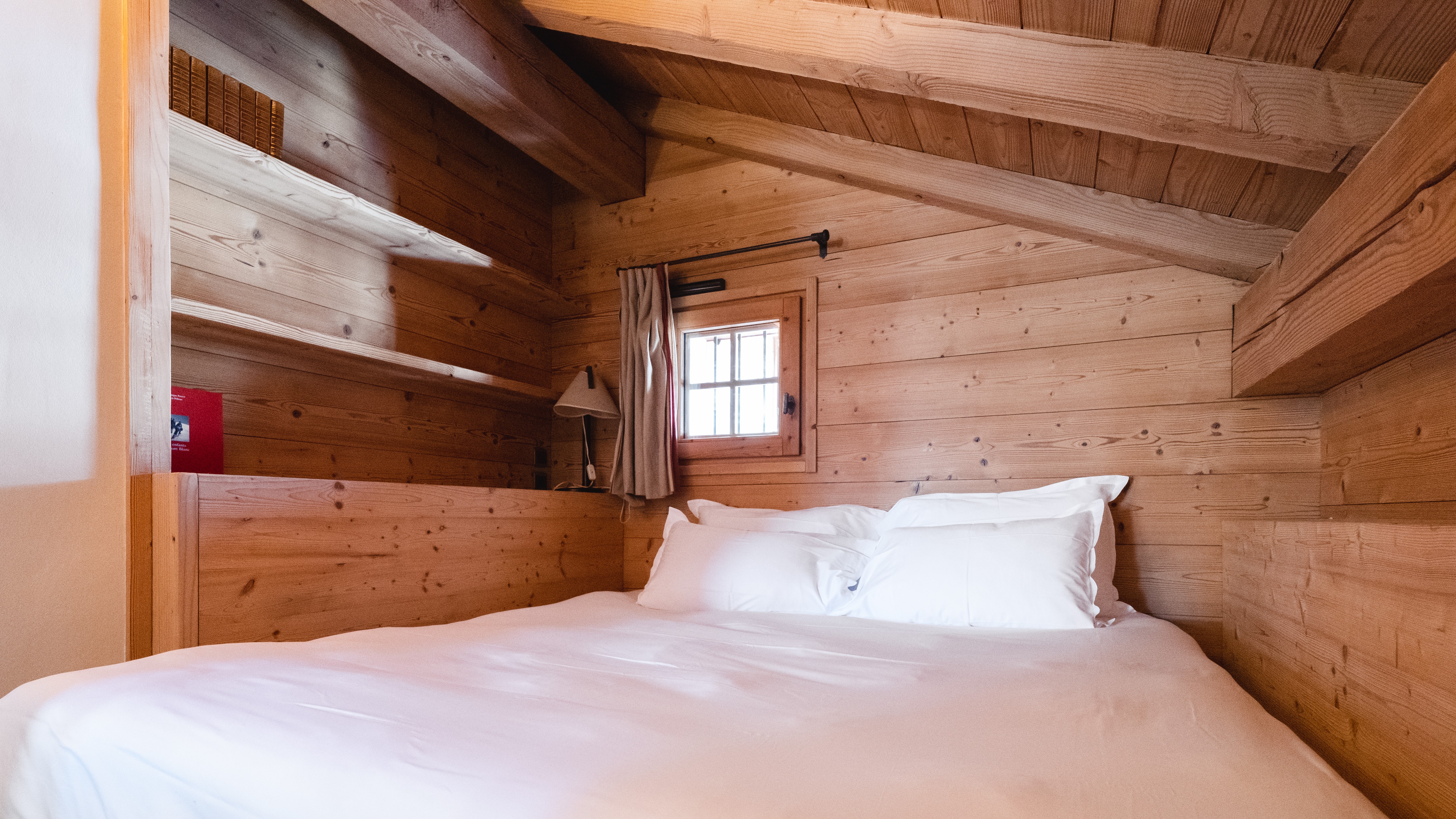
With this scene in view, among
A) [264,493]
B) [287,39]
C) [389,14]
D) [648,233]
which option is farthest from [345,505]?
[648,233]

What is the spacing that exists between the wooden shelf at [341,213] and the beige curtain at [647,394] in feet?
1.25

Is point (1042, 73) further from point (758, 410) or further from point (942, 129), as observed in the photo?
point (758, 410)

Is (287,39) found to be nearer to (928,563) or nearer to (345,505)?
(345,505)

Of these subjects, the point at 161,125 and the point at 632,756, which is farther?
the point at 161,125

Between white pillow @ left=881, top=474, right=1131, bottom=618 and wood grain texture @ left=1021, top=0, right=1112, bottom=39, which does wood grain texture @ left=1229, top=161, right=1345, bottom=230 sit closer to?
wood grain texture @ left=1021, top=0, right=1112, bottom=39

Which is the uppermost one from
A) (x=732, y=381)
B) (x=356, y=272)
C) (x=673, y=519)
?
(x=356, y=272)

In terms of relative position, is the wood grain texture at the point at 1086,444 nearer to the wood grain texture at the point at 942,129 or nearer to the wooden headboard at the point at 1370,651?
the wooden headboard at the point at 1370,651

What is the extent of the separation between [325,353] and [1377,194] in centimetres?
246

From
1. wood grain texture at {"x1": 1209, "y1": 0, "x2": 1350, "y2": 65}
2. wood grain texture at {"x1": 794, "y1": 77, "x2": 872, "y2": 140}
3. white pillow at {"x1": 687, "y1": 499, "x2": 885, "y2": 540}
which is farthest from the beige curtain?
wood grain texture at {"x1": 1209, "y1": 0, "x2": 1350, "y2": 65}

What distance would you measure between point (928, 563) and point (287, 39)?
248cm

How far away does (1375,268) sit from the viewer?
50.0 inches

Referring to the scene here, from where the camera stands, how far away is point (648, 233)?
3295 mm

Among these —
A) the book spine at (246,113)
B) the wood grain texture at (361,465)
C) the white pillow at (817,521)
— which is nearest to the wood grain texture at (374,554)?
the wood grain texture at (361,465)

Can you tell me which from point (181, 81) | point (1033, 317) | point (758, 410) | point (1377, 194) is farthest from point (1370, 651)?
point (181, 81)
